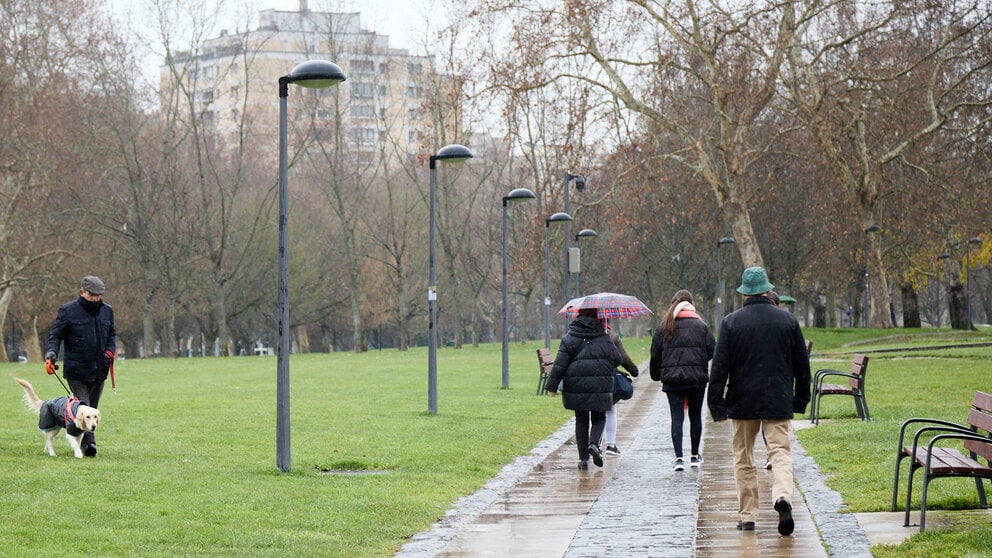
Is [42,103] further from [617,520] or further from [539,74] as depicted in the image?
[617,520]

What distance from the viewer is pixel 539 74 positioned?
38.3 m

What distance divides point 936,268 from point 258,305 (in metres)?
32.8

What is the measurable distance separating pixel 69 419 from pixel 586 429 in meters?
5.45

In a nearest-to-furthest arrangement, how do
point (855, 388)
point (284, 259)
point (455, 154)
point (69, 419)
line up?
point (69, 419), point (284, 259), point (855, 388), point (455, 154)

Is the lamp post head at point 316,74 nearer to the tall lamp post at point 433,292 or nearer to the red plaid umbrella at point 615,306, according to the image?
the red plaid umbrella at point 615,306

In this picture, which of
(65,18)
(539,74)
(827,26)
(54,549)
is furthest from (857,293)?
(54,549)

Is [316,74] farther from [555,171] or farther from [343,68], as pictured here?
[343,68]

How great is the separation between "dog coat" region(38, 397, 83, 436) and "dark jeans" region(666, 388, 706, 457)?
6282mm

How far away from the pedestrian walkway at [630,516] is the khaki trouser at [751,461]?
21cm

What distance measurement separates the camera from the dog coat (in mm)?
13461

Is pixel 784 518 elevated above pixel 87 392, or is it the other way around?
pixel 87 392

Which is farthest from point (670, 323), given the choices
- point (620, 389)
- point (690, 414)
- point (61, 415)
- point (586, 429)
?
point (61, 415)

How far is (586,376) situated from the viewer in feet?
45.7

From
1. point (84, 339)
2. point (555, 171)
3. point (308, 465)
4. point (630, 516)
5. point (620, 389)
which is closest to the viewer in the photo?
point (630, 516)
